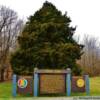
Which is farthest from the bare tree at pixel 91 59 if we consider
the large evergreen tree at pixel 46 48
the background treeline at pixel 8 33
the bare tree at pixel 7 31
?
the large evergreen tree at pixel 46 48

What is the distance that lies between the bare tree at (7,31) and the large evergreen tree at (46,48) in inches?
866

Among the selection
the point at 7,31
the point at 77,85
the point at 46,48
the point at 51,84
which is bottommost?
the point at 77,85

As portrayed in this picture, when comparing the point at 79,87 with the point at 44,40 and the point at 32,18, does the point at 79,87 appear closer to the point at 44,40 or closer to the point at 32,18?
the point at 44,40

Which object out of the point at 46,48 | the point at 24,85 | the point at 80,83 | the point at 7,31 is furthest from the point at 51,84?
the point at 7,31

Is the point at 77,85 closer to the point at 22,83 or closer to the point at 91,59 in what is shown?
the point at 22,83

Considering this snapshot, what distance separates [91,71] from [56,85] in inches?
1563

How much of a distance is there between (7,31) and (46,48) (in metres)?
26.7

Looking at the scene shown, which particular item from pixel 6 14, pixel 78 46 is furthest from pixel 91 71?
pixel 78 46

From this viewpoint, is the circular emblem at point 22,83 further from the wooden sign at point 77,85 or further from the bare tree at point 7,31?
the bare tree at point 7,31

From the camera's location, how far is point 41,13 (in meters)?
25.5

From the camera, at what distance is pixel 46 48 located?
76.0ft

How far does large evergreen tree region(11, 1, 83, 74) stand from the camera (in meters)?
23.0

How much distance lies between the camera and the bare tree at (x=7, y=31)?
46.1 m

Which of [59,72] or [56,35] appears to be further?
[56,35]
